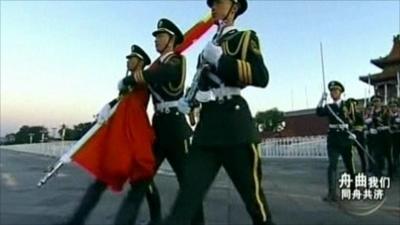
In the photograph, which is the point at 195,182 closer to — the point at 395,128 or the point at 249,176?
the point at 249,176

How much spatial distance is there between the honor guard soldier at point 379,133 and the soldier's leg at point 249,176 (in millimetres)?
9090

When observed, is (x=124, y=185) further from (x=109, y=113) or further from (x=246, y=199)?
(x=246, y=199)

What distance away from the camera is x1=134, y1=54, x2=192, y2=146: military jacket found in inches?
190

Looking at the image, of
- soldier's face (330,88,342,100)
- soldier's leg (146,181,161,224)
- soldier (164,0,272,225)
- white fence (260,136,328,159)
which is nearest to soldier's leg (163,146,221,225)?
soldier (164,0,272,225)

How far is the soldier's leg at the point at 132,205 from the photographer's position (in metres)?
4.84

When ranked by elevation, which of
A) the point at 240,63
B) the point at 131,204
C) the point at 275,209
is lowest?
the point at 275,209

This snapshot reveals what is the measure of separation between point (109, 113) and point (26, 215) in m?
2.55

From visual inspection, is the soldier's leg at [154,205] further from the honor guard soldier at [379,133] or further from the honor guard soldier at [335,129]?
the honor guard soldier at [379,133]

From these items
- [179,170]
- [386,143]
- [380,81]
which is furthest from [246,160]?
[380,81]

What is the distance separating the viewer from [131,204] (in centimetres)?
489

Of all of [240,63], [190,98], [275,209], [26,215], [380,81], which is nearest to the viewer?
[240,63]

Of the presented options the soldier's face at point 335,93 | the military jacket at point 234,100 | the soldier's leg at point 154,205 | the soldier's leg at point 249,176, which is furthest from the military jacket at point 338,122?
the soldier's leg at point 249,176

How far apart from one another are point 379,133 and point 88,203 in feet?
27.7

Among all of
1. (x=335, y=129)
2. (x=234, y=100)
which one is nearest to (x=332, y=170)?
(x=335, y=129)
